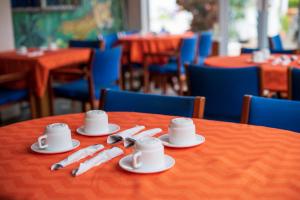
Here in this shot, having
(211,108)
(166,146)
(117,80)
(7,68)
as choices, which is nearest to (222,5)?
(117,80)

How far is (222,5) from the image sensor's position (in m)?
7.36

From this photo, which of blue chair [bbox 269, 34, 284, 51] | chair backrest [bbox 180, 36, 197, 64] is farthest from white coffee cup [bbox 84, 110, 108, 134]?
chair backrest [bbox 180, 36, 197, 64]

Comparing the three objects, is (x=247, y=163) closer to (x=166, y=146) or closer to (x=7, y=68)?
(x=166, y=146)

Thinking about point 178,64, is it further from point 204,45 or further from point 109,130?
point 109,130

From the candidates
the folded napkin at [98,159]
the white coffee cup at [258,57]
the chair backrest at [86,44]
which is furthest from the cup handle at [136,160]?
the chair backrest at [86,44]

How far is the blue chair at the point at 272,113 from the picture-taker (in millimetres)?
1635

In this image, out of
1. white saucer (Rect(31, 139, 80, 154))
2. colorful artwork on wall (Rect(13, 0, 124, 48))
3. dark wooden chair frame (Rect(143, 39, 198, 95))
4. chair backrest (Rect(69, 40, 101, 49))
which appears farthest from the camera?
colorful artwork on wall (Rect(13, 0, 124, 48))

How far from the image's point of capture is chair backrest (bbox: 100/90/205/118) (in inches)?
69.8

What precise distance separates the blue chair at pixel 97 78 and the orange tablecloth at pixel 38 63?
24 cm

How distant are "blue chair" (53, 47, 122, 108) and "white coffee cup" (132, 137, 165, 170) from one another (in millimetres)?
2795

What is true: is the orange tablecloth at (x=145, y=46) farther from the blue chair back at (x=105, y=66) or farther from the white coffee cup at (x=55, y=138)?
the white coffee cup at (x=55, y=138)

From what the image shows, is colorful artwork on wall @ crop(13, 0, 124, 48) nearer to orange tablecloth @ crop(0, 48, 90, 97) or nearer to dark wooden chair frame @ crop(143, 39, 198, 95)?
dark wooden chair frame @ crop(143, 39, 198, 95)

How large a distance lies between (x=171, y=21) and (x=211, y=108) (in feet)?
18.7

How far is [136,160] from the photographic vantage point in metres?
1.10
